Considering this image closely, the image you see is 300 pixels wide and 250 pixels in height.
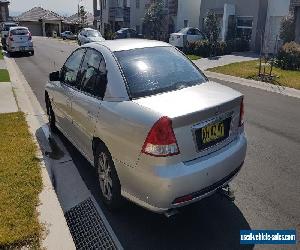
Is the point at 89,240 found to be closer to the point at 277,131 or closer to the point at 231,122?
the point at 231,122

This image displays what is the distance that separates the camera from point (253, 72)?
15.6m

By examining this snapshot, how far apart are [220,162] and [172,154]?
645mm

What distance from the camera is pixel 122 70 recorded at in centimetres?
438

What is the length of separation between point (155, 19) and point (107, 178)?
1200 inches

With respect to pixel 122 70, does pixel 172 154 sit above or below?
below

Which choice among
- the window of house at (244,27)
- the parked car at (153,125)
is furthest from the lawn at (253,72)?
the parked car at (153,125)

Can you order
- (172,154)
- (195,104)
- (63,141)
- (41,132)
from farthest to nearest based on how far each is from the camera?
1. (41,132)
2. (63,141)
3. (195,104)
4. (172,154)

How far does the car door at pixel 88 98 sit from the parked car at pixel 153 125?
0.04 feet

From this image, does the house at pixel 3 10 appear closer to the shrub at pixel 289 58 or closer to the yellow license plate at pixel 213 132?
the shrub at pixel 289 58

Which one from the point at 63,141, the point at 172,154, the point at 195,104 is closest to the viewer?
the point at 172,154

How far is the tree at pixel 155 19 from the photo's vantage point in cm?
3278

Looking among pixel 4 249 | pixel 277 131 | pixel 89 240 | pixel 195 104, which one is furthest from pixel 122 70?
pixel 277 131

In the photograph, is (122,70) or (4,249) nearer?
(4,249)

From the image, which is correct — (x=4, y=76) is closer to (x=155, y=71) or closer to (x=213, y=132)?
(x=155, y=71)
